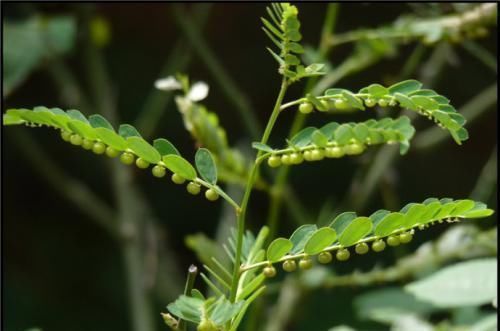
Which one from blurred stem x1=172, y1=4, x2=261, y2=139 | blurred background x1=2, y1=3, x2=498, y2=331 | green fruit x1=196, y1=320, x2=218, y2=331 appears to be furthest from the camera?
blurred background x1=2, y1=3, x2=498, y2=331

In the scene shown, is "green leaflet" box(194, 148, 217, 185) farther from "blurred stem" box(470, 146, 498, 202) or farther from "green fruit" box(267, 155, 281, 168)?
"blurred stem" box(470, 146, 498, 202)

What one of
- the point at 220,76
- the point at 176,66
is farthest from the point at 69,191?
the point at 220,76

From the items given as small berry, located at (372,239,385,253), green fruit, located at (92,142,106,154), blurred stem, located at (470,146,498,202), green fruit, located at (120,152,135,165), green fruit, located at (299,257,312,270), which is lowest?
blurred stem, located at (470,146,498,202)

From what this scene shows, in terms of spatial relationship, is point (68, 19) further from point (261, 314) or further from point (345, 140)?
point (345, 140)

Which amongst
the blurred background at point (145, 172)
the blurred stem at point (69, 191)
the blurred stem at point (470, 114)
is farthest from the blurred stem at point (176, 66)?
the blurred stem at point (470, 114)

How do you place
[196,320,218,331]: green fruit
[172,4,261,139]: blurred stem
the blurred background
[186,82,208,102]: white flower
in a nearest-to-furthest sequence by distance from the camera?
[196,320,218,331]: green fruit
[186,82,208,102]: white flower
[172,4,261,139]: blurred stem
the blurred background

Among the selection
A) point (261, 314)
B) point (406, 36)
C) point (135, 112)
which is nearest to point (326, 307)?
point (261, 314)

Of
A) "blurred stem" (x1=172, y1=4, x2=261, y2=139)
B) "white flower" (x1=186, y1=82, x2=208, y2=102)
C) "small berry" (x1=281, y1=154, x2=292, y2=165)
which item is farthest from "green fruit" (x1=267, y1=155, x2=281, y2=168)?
"blurred stem" (x1=172, y1=4, x2=261, y2=139)
